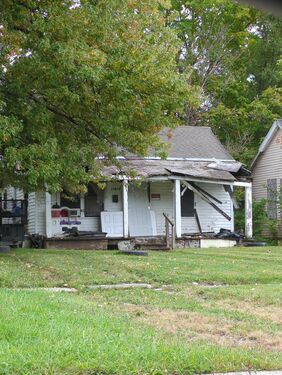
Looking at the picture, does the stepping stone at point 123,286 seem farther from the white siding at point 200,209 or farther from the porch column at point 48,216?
the white siding at point 200,209

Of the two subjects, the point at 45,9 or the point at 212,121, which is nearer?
the point at 45,9

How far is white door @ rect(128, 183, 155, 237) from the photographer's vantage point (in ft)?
75.1

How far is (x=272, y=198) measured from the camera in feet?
92.4

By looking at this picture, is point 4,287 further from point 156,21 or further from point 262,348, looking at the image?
point 156,21

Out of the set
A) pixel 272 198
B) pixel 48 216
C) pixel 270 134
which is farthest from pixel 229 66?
pixel 48 216

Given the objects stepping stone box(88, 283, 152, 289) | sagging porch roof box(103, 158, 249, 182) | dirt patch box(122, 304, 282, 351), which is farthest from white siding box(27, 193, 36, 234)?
dirt patch box(122, 304, 282, 351)

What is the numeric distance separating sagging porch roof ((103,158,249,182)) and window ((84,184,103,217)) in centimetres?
179

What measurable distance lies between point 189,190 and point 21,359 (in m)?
20.0

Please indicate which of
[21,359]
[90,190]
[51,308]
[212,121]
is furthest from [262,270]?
[212,121]

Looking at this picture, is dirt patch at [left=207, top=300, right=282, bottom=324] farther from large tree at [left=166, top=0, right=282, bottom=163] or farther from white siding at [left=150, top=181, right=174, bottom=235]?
large tree at [left=166, top=0, right=282, bottom=163]

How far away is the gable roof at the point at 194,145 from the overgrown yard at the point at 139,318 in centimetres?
1147

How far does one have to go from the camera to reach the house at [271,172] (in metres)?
27.7

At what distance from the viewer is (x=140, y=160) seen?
23188mm

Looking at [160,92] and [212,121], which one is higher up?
[212,121]
